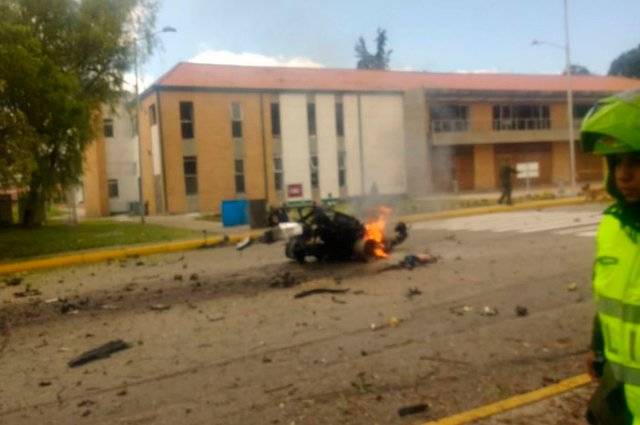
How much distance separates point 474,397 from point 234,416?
170cm

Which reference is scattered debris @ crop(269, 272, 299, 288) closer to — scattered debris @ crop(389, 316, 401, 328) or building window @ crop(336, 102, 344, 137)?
scattered debris @ crop(389, 316, 401, 328)

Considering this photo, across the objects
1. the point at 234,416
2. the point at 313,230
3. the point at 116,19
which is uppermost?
the point at 116,19

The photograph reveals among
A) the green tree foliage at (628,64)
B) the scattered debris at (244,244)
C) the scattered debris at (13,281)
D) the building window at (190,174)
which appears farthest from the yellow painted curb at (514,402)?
the green tree foliage at (628,64)

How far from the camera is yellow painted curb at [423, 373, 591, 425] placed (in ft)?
14.5

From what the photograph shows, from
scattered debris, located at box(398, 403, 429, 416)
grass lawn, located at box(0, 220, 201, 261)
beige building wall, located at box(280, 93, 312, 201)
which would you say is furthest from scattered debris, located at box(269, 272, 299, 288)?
beige building wall, located at box(280, 93, 312, 201)

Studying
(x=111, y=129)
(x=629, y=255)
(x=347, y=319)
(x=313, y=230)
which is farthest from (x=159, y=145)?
(x=629, y=255)

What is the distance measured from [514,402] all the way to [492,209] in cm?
1994

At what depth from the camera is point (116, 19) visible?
25.7 metres

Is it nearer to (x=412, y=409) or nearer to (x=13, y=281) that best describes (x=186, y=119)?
(x=13, y=281)

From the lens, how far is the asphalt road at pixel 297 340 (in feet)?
16.3

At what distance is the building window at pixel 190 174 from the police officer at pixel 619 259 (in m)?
35.8

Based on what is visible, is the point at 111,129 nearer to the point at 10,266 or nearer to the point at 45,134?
the point at 45,134

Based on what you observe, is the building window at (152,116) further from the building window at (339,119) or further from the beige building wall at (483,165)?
the beige building wall at (483,165)

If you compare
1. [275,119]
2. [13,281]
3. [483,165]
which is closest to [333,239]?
[13,281]
